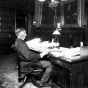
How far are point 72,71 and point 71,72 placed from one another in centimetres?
3

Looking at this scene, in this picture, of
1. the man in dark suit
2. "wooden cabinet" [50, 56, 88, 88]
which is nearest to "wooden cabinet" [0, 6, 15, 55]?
the man in dark suit

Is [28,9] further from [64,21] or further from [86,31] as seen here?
[86,31]

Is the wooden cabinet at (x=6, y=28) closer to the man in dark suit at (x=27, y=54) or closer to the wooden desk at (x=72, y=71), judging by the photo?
the man in dark suit at (x=27, y=54)

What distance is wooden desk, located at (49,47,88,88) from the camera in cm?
231

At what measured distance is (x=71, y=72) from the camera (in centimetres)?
230

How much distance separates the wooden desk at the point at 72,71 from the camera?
7.59ft

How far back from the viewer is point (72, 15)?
6.31 m

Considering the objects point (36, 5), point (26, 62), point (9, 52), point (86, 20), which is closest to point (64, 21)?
point (86, 20)

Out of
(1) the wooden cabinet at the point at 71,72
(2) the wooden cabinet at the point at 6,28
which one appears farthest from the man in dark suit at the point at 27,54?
(2) the wooden cabinet at the point at 6,28

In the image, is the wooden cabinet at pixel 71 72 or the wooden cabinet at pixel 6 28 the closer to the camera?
the wooden cabinet at pixel 71 72

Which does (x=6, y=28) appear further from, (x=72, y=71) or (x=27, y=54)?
(x=72, y=71)

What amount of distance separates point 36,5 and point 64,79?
529 cm

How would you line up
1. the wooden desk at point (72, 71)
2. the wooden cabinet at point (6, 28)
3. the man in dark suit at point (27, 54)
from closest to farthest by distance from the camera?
1. the wooden desk at point (72, 71)
2. the man in dark suit at point (27, 54)
3. the wooden cabinet at point (6, 28)

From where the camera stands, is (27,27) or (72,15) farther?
(27,27)
